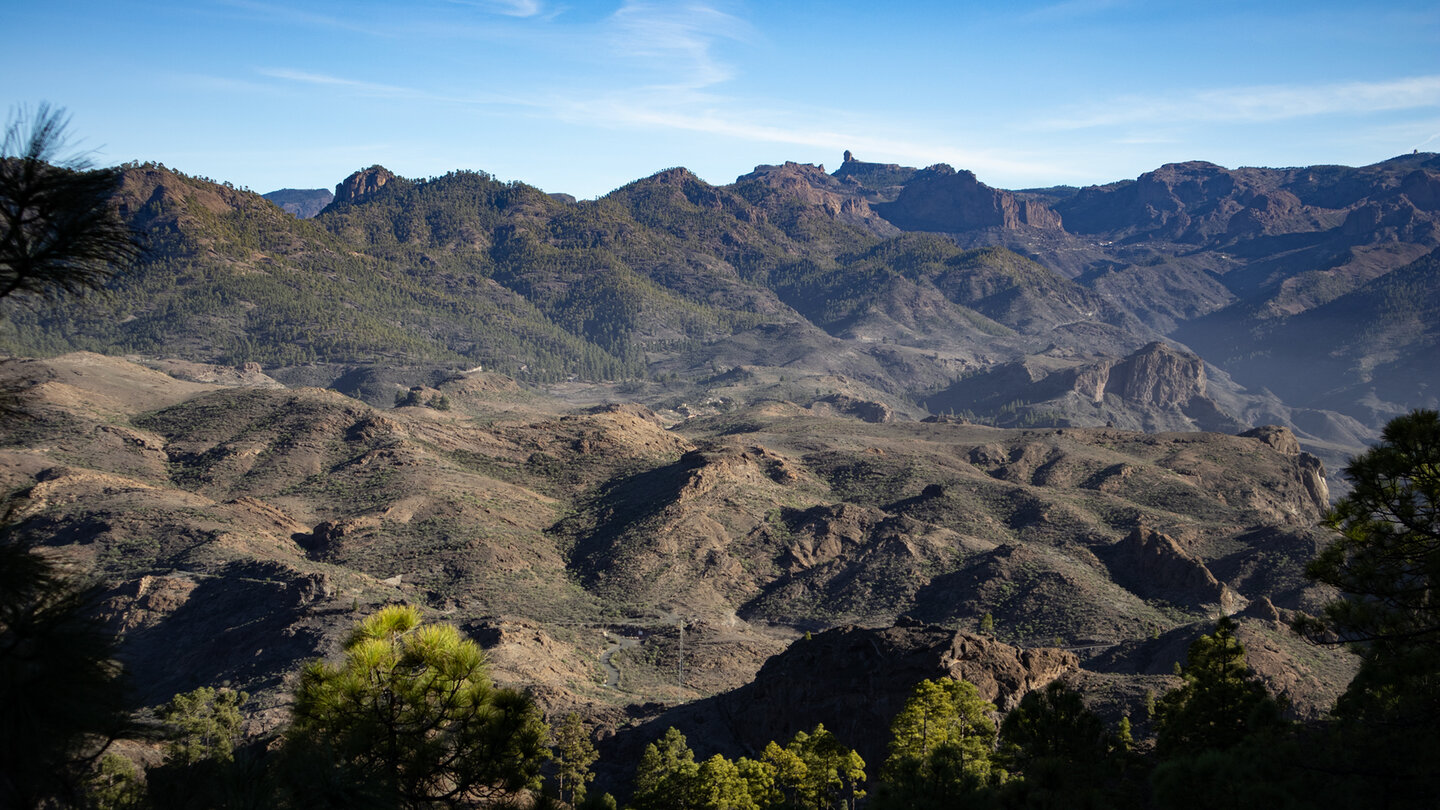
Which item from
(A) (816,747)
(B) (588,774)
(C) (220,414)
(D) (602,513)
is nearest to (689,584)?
(D) (602,513)

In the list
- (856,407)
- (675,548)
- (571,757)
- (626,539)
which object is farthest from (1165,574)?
(856,407)

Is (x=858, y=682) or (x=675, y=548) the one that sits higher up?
(x=858, y=682)

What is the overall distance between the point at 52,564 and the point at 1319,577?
17713 mm

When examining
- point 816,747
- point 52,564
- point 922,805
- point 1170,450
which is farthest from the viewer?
point 1170,450

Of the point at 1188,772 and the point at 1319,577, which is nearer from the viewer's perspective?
the point at 1319,577

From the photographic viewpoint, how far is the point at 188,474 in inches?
3516

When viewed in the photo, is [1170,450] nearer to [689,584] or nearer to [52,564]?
[689,584]

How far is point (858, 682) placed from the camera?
46.7 meters

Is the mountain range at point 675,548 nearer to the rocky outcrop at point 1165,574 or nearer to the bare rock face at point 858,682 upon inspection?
the bare rock face at point 858,682

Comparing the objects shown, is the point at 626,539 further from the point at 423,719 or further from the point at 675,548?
the point at 423,719

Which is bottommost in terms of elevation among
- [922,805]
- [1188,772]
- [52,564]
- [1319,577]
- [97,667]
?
[922,805]

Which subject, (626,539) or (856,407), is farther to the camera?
(856,407)

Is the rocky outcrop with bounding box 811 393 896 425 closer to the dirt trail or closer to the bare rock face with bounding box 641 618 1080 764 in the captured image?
the dirt trail

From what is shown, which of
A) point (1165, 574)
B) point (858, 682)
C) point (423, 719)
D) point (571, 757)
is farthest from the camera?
point (1165, 574)
